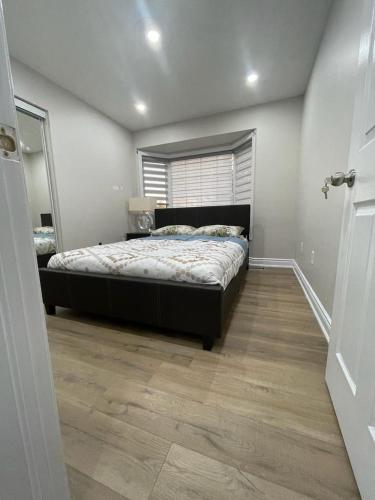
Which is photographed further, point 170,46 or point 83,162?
point 83,162

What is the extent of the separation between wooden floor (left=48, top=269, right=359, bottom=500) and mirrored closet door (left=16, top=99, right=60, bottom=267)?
60.0 inches

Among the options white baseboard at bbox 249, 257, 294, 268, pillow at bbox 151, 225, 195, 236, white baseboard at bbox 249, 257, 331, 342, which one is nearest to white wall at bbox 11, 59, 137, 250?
pillow at bbox 151, 225, 195, 236

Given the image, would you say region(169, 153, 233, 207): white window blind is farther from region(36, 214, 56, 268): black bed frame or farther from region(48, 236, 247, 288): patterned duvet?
region(48, 236, 247, 288): patterned duvet

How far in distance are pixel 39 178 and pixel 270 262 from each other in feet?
11.9

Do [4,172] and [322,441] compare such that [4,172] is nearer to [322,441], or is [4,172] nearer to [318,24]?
[322,441]

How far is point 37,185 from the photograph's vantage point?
251 centimetres

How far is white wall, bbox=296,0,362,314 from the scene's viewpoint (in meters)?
1.32

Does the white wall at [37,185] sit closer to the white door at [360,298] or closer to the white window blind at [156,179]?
the white window blind at [156,179]

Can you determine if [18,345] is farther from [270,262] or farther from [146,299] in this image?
[270,262]

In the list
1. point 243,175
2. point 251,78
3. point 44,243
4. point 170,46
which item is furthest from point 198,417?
point 243,175

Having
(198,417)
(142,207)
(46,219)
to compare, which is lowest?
(198,417)

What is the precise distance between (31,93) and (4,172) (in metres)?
2.97

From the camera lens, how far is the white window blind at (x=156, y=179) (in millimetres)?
4232

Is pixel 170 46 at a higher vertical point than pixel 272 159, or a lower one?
higher
